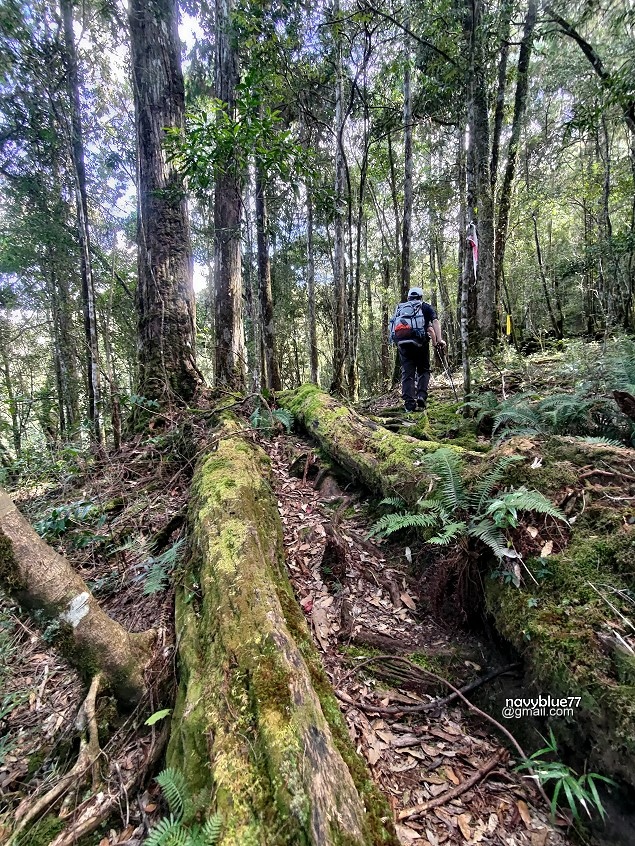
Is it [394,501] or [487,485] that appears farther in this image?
[394,501]

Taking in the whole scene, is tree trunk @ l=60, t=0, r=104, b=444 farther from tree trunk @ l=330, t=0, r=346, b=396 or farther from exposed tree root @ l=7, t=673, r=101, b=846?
exposed tree root @ l=7, t=673, r=101, b=846

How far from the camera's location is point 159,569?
10.8 feet

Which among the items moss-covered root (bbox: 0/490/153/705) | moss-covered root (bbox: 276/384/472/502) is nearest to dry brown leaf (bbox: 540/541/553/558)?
moss-covered root (bbox: 276/384/472/502)

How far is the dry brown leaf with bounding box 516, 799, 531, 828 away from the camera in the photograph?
1.87 m

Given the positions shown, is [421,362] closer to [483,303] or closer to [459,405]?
[459,405]

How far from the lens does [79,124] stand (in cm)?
822

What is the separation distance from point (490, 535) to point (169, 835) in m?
2.34

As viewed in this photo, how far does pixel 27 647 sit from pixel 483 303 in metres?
9.90

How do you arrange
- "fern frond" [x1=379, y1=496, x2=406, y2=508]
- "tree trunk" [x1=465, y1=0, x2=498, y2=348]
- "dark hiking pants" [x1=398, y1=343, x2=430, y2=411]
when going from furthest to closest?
"tree trunk" [x1=465, y1=0, x2=498, y2=348] → "dark hiking pants" [x1=398, y1=343, x2=430, y2=411] → "fern frond" [x1=379, y1=496, x2=406, y2=508]

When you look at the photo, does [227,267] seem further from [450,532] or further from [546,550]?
[546,550]

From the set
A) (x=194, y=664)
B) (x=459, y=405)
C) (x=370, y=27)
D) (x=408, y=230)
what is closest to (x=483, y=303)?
(x=408, y=230)

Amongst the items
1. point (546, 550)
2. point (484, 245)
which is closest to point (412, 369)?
point (484, 245)

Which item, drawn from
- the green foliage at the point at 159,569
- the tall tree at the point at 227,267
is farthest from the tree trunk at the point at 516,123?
the green foliage at the point at 159,569

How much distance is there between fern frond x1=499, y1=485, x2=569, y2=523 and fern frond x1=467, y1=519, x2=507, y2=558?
0.21 metres
